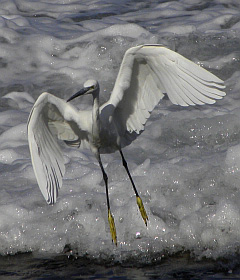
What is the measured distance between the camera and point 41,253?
14.3 ft

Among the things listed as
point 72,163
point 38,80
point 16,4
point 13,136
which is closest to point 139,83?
point 72,163

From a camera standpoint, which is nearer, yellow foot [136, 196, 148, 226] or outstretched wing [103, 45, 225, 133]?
outstretched wing [103, 45, 225, 133]

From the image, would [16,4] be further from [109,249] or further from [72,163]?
[109,249]

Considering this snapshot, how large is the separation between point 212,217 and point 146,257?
0.66 m

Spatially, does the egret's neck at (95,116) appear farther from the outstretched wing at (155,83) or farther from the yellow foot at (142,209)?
the yellow foot at (142,209)

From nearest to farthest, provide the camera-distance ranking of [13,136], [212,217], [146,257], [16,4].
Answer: [146,257], [212,217], [13,136], [16,4]

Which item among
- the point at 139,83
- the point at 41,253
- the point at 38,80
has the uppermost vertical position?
the point at 139,83

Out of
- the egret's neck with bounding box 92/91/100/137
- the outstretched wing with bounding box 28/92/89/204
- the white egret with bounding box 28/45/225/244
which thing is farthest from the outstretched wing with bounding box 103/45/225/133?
the outstretched wing with bounding box 28/92/89/204

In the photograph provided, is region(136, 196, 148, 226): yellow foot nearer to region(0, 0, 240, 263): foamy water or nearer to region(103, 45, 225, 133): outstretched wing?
region(0, 0, 240, 263): foamy water

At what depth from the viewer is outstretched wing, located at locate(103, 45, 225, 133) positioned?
13.0ft

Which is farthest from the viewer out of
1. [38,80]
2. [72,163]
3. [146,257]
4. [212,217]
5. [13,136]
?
[38,80]

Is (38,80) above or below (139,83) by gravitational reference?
below

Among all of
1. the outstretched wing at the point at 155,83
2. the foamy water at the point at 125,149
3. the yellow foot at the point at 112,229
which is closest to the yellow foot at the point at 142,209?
the foamy water at the point at 125,149

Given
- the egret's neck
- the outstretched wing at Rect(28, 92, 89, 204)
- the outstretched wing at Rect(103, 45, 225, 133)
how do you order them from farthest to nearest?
the egret's neck < the outstretched wing at Rect(103, 45, 225, 133) < the outstretched wing at Rect(28, 92, 89, 204)
